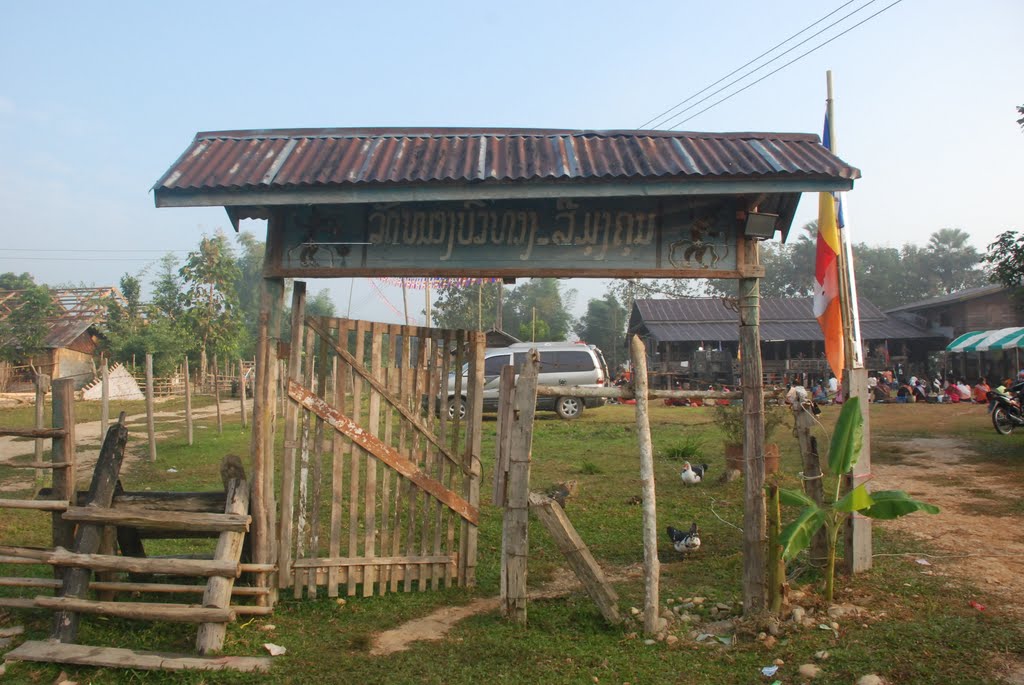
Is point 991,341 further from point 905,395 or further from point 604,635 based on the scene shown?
point 604,635

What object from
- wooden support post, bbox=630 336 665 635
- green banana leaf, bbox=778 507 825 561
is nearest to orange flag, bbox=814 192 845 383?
green banana leaf, bbox=778 507 825 561

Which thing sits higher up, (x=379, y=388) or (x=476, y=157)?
(x=476, y=157)

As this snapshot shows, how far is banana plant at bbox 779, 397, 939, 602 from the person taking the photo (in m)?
4.82

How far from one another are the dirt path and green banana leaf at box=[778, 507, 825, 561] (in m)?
1.42

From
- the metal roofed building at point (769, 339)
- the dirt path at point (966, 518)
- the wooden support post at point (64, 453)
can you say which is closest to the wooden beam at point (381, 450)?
the wooden support post at point (64, 453)

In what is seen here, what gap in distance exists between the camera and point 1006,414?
1495cm

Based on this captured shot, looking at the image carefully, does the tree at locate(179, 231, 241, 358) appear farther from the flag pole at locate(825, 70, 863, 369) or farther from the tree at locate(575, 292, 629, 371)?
the flag pole at locate(825, 70, 863, 369)

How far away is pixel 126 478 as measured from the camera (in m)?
11.1

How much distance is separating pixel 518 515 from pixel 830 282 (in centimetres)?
390

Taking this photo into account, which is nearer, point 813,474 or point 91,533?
point 91,533

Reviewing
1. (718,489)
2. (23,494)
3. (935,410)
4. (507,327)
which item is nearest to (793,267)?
(507,327)

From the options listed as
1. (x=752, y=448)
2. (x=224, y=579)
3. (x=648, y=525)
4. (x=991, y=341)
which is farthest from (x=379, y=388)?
(x=991, y=341)

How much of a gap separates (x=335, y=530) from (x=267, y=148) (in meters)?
3.00

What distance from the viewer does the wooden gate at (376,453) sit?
5414mm
